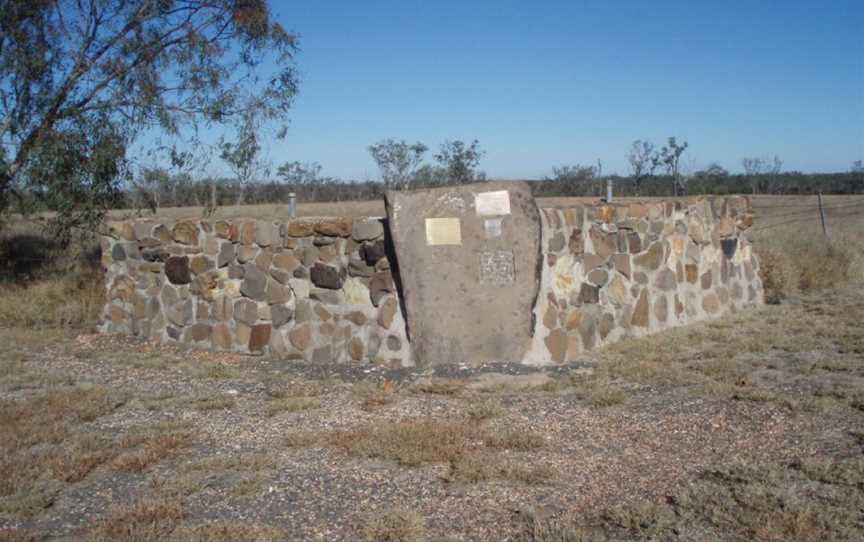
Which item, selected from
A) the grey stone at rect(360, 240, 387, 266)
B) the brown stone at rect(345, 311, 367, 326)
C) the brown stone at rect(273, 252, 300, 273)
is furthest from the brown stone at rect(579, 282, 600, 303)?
the brown stone at rect(273, 252, 300, 273)

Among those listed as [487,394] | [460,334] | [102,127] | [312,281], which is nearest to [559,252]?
[460,334]

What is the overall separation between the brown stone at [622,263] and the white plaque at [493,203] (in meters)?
1.57

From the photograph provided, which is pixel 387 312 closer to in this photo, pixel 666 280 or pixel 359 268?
pixel 359 268

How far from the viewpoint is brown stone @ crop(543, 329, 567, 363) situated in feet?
25.9

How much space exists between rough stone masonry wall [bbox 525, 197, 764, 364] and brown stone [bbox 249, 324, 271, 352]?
2.85m

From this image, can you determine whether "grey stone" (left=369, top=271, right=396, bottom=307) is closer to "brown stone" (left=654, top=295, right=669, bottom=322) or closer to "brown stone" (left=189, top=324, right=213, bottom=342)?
"brown stone" (left=189, top=324, right=213, bottom=342)

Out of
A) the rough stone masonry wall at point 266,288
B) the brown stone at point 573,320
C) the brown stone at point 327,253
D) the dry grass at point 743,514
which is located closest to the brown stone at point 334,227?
the rough stone masonry wall at point 266,288

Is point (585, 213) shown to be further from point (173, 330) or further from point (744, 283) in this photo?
point (173, 330)

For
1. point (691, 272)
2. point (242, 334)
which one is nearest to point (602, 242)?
point (691, 272)

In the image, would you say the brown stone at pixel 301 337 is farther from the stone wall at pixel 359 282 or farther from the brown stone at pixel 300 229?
the brown stone at pixel 300 229

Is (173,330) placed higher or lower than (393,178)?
lower

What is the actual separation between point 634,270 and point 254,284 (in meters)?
4.13

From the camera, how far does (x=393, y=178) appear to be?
37094 millimetres

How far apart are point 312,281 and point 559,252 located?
256cm
